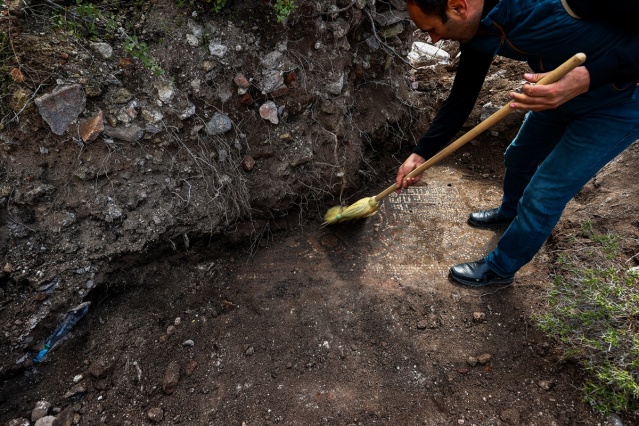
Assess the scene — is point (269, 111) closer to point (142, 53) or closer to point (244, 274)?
point (142, 53)

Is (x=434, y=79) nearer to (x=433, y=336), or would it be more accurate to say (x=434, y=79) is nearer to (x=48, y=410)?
(x=433, y=336)

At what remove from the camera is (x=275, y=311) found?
7.57ft

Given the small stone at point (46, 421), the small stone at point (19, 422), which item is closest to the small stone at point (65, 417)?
the small stone at point (46, 421)

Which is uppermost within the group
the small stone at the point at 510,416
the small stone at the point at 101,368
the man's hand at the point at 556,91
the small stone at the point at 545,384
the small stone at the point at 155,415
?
the man's hand at the point at 556,91

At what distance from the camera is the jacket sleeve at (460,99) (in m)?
1.83

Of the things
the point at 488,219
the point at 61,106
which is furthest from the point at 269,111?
the point at 488,219

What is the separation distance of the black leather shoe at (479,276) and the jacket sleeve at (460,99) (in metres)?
0.74

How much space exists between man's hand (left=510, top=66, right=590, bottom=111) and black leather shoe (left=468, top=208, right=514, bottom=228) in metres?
1.33

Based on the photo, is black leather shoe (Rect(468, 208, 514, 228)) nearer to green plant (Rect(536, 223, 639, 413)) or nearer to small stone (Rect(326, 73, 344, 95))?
green plant (Rect(536, 223, 639, 413))

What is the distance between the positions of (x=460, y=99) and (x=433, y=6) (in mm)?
595

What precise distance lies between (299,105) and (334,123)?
294 mm

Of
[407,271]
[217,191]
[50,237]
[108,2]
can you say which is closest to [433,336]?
[407,271]

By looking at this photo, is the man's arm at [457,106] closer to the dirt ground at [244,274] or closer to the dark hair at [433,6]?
the dark hair at [433,6]

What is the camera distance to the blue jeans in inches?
65.3
